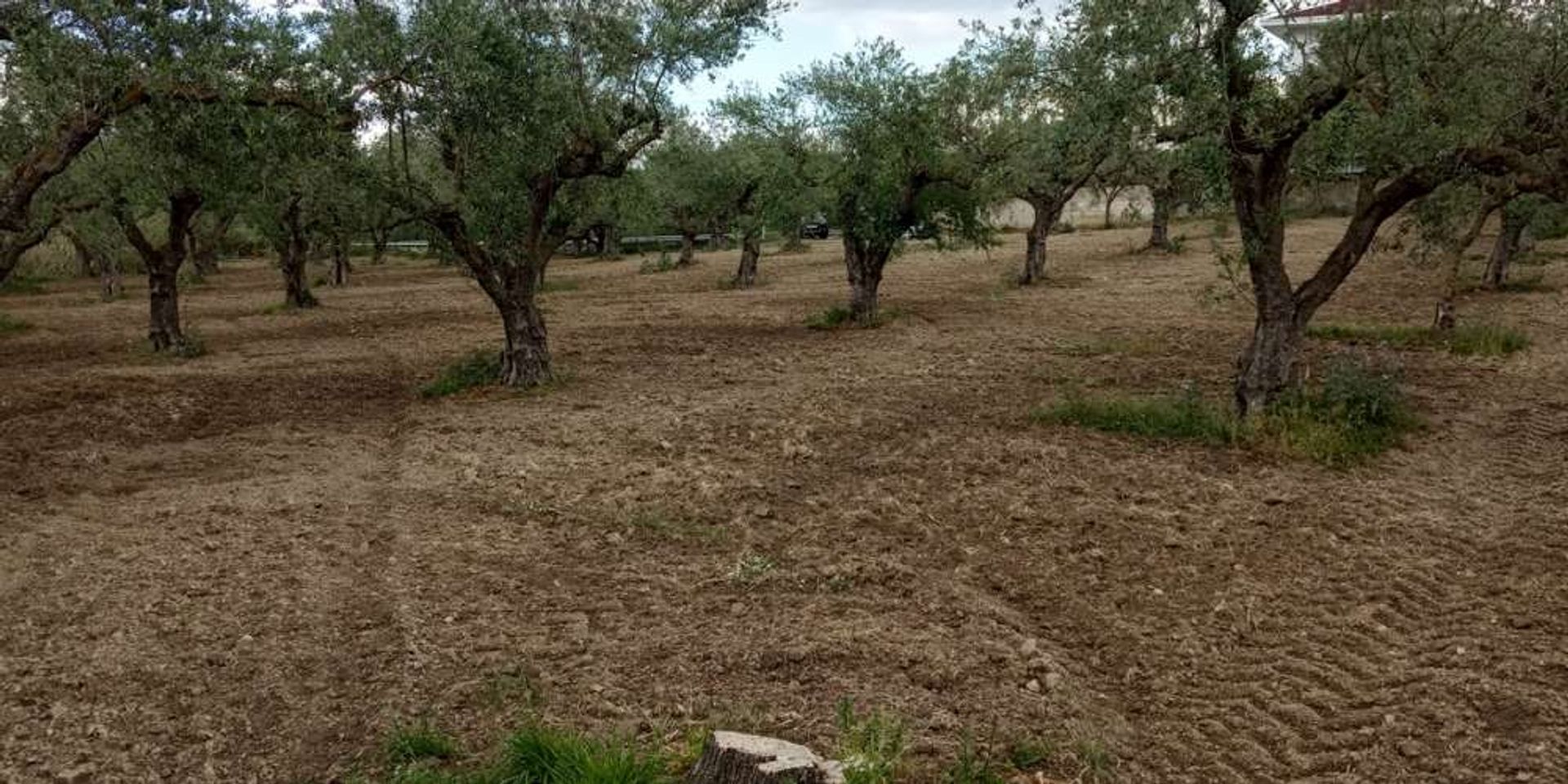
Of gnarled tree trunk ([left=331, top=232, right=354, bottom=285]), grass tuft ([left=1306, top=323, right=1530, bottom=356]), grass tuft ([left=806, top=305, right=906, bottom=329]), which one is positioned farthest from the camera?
gnarled tree trunk ([left=331, top=232, right=354, bottom=285])

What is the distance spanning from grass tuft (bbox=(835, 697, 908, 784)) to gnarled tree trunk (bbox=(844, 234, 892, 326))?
57.7 ft

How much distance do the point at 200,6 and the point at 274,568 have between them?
19.1 ft

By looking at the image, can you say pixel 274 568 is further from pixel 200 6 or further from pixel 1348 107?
pixel 1348 107

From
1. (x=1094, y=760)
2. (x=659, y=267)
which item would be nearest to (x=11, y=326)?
(x=659, y=267)

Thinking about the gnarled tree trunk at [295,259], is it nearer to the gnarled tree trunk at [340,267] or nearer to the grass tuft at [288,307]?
the grass tuft at [288,307]

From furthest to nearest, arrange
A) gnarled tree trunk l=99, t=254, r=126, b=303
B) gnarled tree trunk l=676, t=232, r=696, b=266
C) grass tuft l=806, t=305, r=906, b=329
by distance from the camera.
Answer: gnarled tree trunk l=676, t=232, r=696, b=266, gnarled tree trunk l=99, t=254, r=126, b=303, grass tuft l=806, t=305, r=906, b=329

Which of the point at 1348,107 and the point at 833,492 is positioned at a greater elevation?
the point at 1348,107

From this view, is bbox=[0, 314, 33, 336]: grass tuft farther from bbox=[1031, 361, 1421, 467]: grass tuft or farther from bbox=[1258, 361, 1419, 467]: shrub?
bbox=[1258, 361, 1419, 467]: shrub

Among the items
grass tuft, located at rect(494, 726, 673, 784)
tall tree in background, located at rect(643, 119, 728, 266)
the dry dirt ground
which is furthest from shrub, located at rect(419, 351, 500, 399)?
tall tree in background, located at rect(643, 119, 728, 266)

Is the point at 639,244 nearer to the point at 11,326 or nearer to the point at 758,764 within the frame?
the point at 11,326

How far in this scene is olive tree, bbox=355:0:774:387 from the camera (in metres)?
12.0

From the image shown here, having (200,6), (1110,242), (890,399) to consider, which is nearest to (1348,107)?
(890,399)

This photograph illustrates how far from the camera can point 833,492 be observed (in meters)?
10.0

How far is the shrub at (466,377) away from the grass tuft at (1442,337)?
1429cm
